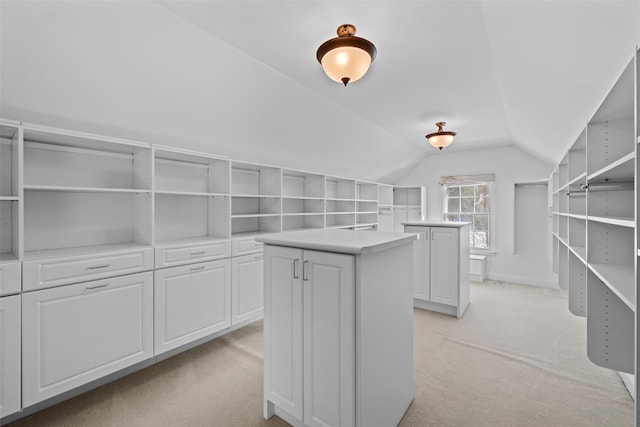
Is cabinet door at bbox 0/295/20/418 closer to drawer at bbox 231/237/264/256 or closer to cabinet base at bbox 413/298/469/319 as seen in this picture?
drawer at bbox 231/237/264/256

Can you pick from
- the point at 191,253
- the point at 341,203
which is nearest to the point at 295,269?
the point at 191,253

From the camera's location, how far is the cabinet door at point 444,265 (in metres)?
3.58

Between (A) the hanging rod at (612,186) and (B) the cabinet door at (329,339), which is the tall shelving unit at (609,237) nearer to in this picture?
(A) the hanging rod at (612,186)

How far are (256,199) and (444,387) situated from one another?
3.04m

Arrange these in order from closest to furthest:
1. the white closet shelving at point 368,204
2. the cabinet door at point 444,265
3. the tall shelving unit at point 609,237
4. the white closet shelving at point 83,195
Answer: the tall shelving unit at point 609,237 → the white closet shelving at point 83,195 → the cabinet door at point 444,265 → the white closet shelving at point 368,204

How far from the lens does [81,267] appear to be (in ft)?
6.81

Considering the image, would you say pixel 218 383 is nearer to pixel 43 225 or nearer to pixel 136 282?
pixel 136 282

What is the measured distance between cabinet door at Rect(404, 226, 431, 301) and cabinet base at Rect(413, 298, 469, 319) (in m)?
0.13

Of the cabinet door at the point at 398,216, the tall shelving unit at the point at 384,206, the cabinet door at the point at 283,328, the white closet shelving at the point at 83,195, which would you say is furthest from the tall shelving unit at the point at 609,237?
the cabinet door at the point at 398,216

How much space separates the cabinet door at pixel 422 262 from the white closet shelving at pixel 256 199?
72.5 inches

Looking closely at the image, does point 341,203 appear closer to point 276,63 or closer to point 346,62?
point 276,63

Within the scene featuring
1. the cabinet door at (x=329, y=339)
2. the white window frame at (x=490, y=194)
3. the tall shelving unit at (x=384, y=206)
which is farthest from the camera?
the tall shelving unit at (x=384, y=206)

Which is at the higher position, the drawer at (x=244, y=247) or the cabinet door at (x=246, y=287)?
the drawer at (x=244, y=247)

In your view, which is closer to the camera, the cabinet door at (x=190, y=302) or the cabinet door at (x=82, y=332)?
the cabinet door at (x=82, y=332)
